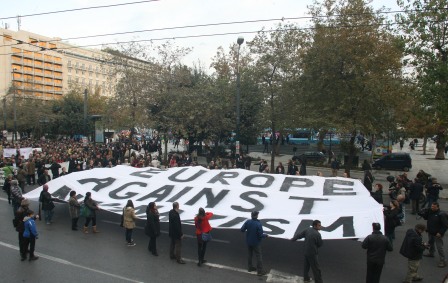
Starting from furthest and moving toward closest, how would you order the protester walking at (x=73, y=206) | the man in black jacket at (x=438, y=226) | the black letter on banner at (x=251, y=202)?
1. the protester walking at (x=73, y=206)
2. the black letter on banner at (x=251, y=202)
3. the man in black jacket at (x=438, y=226)

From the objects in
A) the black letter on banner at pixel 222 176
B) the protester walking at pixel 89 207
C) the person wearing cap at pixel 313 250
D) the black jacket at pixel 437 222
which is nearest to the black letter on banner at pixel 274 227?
the person wearing cap at pixel 313 250

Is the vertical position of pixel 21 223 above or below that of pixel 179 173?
below

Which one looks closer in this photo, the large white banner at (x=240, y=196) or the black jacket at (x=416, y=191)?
the large white banner at (x=240, y=196)

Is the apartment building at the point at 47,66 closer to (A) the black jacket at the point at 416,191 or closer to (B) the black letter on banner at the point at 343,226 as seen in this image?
(A) the black jacket at the point at 416,191

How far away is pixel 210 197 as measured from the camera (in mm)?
11836

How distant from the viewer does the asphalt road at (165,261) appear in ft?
27.6

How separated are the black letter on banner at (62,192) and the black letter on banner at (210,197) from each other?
15.3 ft

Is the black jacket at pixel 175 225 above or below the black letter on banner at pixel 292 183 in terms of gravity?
below

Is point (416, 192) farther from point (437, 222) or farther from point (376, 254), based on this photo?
point (376, 254)

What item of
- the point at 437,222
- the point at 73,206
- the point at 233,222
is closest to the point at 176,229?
the point at 233,222

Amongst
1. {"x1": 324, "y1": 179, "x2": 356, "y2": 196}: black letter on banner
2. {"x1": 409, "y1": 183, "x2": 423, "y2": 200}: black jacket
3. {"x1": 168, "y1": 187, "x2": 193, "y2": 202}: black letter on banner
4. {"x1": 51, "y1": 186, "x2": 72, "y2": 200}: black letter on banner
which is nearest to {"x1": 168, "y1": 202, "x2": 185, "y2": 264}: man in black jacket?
{"x1": 168, "y1": 187, "x2": 193, "y2": 202}: black letter on banner

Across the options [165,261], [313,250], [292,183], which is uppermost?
[292,183]

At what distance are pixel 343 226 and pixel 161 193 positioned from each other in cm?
614

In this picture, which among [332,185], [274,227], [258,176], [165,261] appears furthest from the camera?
[258,176]
